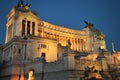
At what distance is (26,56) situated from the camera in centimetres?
5153

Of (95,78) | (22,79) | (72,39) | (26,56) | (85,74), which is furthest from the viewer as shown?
(72,39)

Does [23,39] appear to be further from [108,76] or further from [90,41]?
[90,41]

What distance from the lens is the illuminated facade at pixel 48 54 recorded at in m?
36.6

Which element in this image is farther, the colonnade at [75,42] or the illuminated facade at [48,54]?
the colonnade at [75,42]

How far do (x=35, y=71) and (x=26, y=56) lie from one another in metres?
9.72

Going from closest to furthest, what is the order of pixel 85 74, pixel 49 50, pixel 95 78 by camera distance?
pixel 95 78 < pixel 85 74 < pixel 49 50

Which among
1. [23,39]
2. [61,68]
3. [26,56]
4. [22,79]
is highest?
[23,39]

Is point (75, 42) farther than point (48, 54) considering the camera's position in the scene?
Yes

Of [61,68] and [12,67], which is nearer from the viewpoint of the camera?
[61,68]

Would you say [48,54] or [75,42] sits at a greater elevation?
[75,42]

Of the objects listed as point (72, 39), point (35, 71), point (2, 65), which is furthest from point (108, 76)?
point (72, 39)

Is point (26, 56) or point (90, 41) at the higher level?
point (90, 41)

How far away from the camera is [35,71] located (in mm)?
43031

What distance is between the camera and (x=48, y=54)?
184 feet
